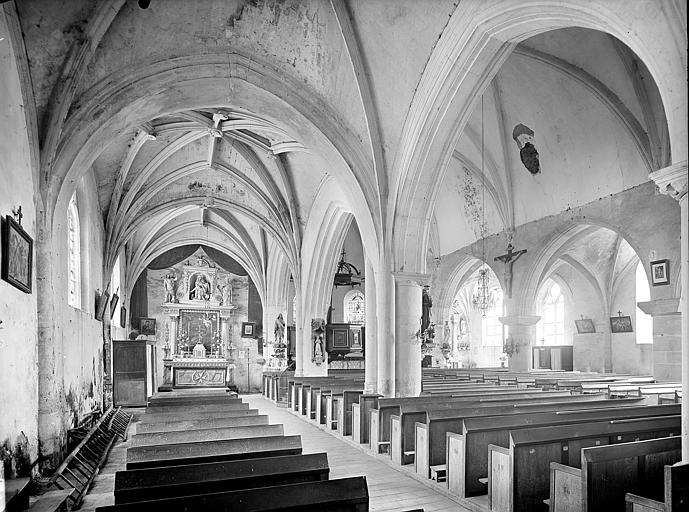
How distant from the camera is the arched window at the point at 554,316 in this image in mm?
25391

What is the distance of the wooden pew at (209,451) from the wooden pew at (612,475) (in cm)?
233

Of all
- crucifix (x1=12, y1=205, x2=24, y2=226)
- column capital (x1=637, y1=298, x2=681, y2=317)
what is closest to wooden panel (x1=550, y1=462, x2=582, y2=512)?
crucifix (x1=12, y1=205, x2=24, y2=226)

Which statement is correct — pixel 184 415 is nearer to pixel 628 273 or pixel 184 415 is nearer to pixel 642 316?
pixel 642 316

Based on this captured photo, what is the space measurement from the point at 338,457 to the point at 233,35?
292 inches

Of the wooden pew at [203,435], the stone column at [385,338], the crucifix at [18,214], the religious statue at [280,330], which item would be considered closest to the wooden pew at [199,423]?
the wooden pew at [203,435]

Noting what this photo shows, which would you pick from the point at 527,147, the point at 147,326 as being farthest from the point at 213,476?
the point at 147,326

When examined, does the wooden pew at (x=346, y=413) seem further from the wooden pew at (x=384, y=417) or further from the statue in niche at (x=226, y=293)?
the statue in niche at (x=226, y=293)

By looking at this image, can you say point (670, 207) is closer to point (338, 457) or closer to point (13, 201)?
point (338, 457)

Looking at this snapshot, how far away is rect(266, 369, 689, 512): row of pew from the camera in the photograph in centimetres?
430

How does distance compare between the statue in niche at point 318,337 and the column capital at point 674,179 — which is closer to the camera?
the column capital at point 674,179

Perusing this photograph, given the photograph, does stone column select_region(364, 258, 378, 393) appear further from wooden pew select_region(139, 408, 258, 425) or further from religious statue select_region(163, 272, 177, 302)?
religious statue select_region(163, 272, 177, 302)

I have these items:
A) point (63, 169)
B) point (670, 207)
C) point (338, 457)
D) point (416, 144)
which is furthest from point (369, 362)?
point (670, 207)

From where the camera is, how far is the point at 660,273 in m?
13.1

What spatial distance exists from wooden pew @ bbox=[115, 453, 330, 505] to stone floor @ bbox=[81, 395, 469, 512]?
1.78 meters
